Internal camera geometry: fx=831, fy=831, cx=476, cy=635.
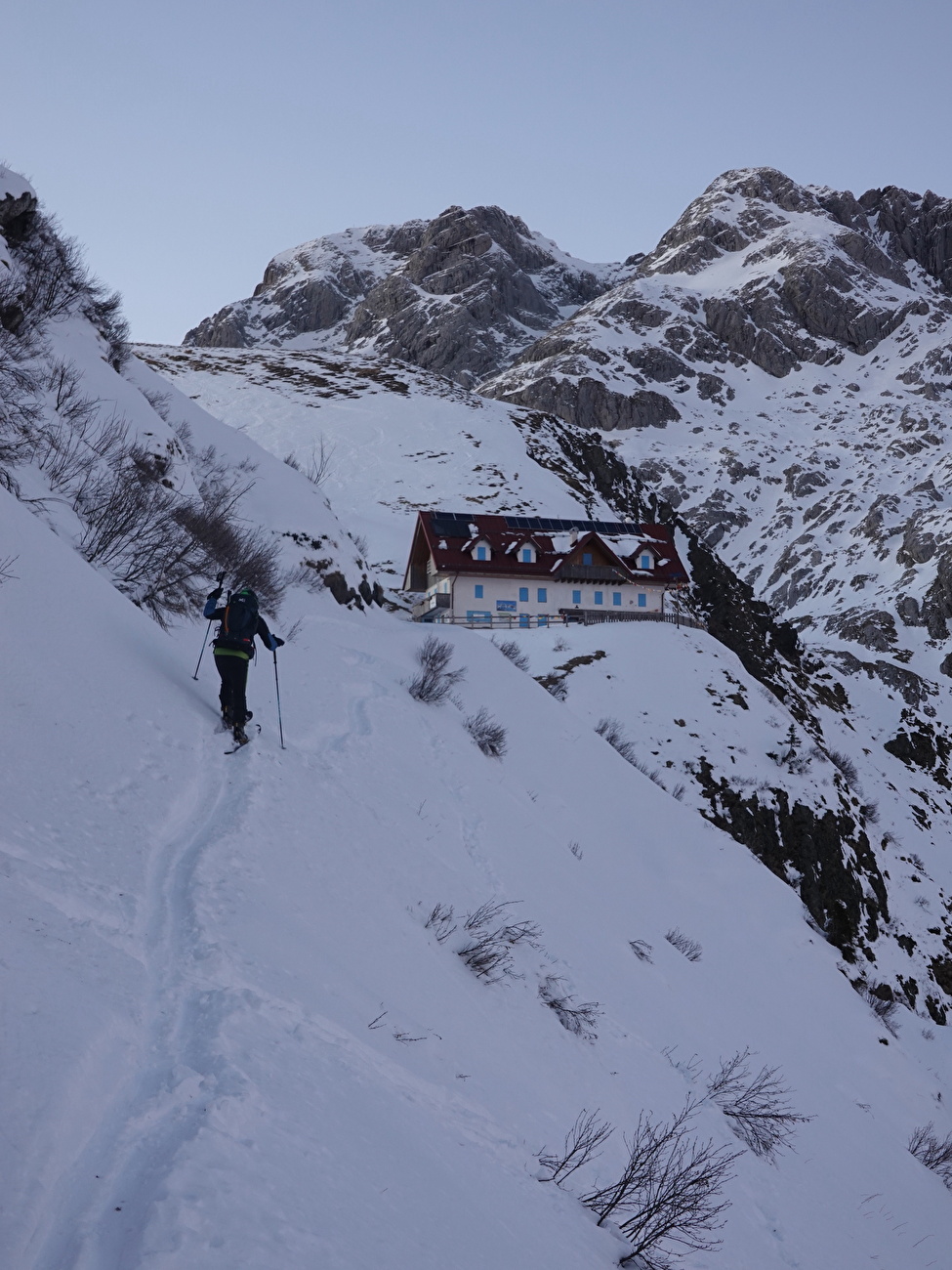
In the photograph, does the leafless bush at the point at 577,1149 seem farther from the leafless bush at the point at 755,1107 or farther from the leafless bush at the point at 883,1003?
the leafless bush at the point at 883,1003

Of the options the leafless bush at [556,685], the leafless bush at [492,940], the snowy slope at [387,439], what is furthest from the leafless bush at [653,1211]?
the snowy slope at [387,439]

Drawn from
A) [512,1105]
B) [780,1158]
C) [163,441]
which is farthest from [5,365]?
[780,1158]

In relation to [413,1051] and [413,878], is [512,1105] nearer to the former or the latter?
[413,1051]

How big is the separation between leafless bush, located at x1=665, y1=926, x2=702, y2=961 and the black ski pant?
751 cm

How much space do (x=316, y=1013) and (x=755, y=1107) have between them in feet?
20.4

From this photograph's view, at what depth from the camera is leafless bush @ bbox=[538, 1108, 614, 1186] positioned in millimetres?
4746

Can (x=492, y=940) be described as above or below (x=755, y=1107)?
above

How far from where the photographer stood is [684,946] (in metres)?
12.7

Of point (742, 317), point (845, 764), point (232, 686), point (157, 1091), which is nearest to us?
point (157, 1091)

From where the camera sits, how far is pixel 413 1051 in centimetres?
488

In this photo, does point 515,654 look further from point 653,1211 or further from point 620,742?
point 653,1211

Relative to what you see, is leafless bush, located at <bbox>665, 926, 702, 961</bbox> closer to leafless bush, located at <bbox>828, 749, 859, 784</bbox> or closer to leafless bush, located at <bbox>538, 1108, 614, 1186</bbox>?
leafless bush, located at <bbox>538, 1108, 614, 1186</bbox>

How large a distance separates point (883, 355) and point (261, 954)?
617ft

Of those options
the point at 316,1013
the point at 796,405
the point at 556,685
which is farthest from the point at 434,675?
the point at 796,405
